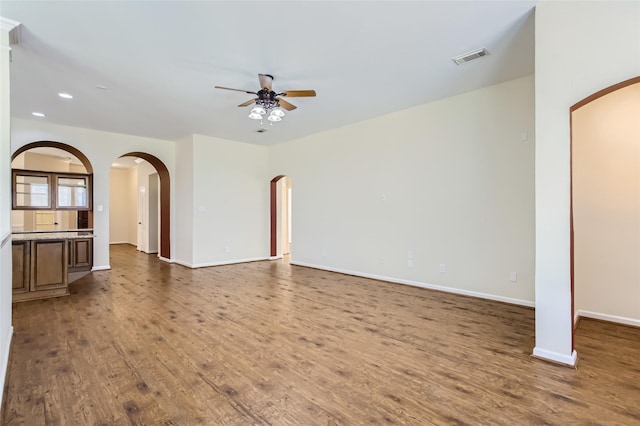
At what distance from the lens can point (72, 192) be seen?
6.49 meters

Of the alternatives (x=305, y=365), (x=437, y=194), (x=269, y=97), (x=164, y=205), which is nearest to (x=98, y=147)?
(x=164, y=205)

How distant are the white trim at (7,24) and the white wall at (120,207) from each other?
32.8ft

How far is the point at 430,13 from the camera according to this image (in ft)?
8.69

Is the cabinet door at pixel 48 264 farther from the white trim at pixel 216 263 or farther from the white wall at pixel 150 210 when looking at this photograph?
the white wall at pixel 150 210

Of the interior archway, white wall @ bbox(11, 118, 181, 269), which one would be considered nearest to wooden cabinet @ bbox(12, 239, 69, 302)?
white wall @ bbox(11, 118, 181, 269)

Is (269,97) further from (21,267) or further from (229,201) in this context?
(21,267)

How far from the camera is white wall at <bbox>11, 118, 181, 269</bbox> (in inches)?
231

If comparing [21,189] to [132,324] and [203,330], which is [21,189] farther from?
[203,330]

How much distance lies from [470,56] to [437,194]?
6.74ft

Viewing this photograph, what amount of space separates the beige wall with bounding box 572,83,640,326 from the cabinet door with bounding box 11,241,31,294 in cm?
702

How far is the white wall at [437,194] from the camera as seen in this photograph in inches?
161

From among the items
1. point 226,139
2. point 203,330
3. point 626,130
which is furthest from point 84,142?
point 626,130

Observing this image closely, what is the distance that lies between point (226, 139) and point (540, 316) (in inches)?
264

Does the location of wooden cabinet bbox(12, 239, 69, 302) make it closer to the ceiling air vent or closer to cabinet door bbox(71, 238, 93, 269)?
cabinet door bbox(71, 238, 93, 269)
